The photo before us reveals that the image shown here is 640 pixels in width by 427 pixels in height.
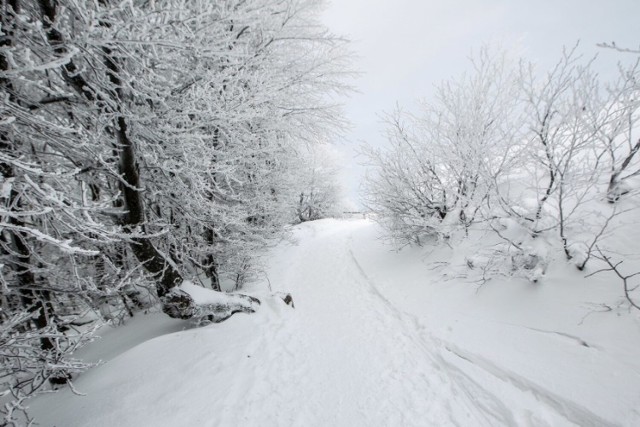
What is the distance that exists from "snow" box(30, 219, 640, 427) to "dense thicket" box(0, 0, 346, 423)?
0.71m

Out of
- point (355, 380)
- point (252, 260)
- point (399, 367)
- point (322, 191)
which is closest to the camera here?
point (355, 380)

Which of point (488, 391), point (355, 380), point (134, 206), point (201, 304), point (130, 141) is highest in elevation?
point (130, 141)

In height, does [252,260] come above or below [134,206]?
below

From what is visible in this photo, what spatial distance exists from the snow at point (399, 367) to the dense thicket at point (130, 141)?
71 centimetres

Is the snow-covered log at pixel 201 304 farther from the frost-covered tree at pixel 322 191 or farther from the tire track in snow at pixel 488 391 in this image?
the frost-covered tree at pixel 322 191

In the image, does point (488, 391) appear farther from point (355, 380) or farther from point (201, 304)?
point (201, 304)

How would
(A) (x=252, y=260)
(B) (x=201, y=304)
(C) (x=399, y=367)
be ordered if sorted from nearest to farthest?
1. (C) (x=399, y=367)
2. (B) (x=201, y=304)
3. (A) (x=252, y=260)

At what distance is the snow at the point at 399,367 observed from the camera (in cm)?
280

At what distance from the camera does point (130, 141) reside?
367 cm

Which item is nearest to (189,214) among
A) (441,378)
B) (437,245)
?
(441,378)

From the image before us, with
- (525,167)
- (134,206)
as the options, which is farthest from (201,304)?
(525,167)

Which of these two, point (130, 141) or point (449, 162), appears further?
point (449, 162)

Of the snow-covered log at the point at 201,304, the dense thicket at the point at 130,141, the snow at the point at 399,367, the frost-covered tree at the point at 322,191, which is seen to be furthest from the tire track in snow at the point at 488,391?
the frost-covered tree at the point at 322,191

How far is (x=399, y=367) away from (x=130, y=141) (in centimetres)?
458
